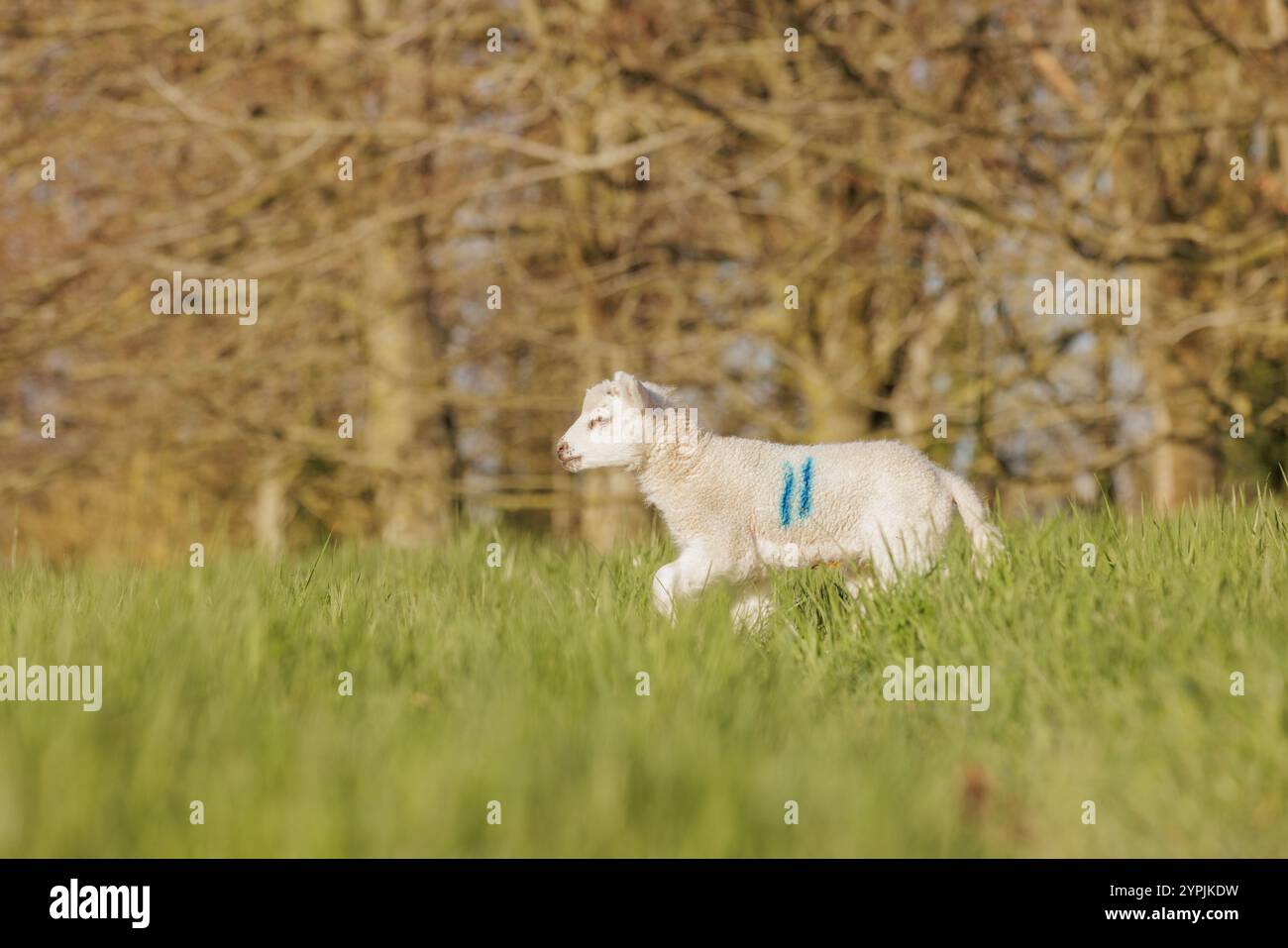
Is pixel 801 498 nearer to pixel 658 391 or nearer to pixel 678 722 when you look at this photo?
pixel 658 391

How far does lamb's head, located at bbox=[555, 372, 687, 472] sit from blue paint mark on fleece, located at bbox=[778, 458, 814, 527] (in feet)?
1.40

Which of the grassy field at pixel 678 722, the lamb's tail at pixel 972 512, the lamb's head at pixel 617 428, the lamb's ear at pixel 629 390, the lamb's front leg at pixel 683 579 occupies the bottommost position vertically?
the grassy field at pixel 678 722

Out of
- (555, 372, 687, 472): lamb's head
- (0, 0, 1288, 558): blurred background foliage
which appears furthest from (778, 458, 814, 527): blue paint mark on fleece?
(0, 0, 1288, 558): blurred background foliage

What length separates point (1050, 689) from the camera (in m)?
3.35

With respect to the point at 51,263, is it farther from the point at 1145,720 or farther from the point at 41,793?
the point at 1145,720

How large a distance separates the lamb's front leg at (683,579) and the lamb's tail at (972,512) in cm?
89

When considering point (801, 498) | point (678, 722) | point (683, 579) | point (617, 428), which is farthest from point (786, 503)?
point (678, 722)

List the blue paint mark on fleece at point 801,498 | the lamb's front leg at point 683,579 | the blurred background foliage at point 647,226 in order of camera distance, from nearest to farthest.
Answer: the lamb's front leg at point 683,579 → the blue paint mark on fleece at point 801,498 → the blurred background foliage at point 647,226

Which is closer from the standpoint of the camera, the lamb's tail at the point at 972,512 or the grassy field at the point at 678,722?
the grassy field at the point at 678,722

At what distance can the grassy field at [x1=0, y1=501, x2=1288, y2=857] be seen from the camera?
2.56m

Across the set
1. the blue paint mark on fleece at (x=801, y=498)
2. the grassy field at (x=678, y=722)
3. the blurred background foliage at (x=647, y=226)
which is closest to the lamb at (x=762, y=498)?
the blue paint mark on fleece at (x=801, y=498)

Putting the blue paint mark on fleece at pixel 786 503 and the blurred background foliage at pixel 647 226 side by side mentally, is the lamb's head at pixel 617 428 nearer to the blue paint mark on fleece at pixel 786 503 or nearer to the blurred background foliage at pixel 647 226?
the blue paint mark on fleece at pixel 786 503

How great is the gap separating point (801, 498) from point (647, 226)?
6.64m

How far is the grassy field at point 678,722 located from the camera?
2.56m
